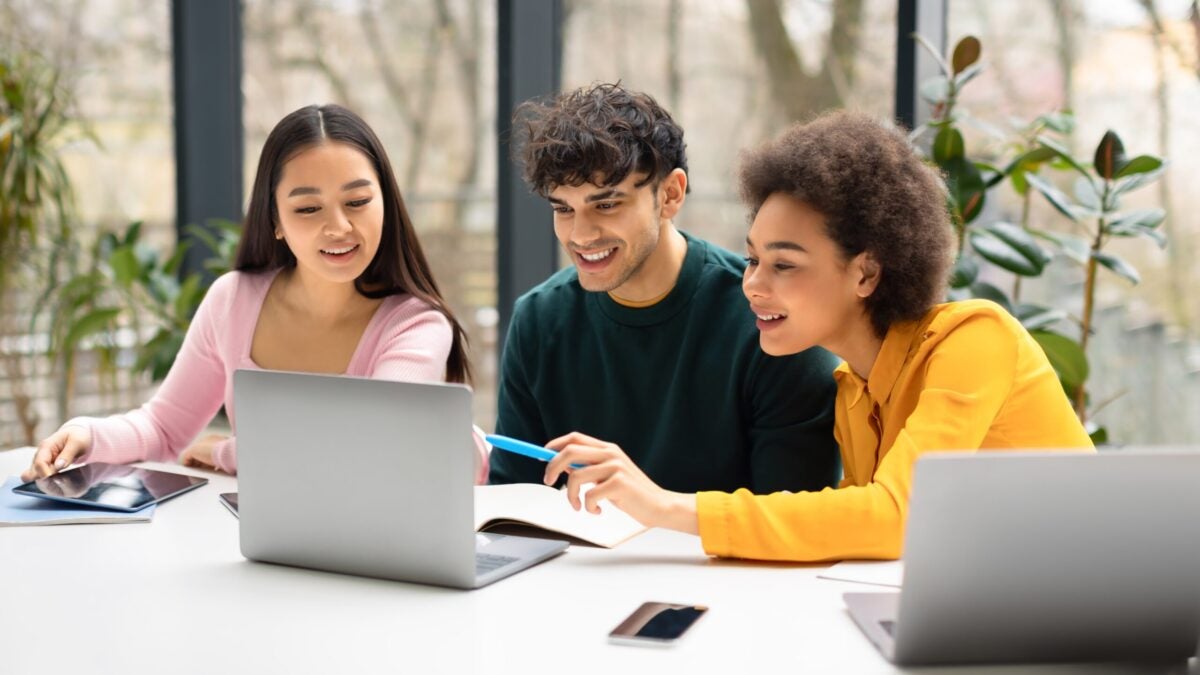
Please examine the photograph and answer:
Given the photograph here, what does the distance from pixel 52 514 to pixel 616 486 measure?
0.79m

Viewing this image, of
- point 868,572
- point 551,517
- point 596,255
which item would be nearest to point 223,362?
point 596,255

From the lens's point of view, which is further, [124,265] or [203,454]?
[124,265]

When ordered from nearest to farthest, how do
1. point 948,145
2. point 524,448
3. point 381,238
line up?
point 524,448
point 381,238
point 948,145

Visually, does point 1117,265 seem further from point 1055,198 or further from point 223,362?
point 223,362

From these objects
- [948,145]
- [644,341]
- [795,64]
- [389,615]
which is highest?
[795,64]

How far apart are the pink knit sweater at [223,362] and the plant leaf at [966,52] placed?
1.14 meters

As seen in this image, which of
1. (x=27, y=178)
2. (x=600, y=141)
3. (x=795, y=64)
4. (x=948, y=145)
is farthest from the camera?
(x=27, y=178)

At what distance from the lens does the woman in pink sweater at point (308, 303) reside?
199 centimetres

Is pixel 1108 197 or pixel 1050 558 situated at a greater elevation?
pixel 1108 197

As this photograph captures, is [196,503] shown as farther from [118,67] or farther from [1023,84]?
[118,67]

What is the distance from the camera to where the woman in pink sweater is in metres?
1.99

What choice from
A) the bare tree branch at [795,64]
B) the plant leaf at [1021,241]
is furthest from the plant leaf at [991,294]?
the bare tree branch at [795,64]

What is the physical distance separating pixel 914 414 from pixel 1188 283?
61.3 inches

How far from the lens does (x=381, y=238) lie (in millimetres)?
2082
